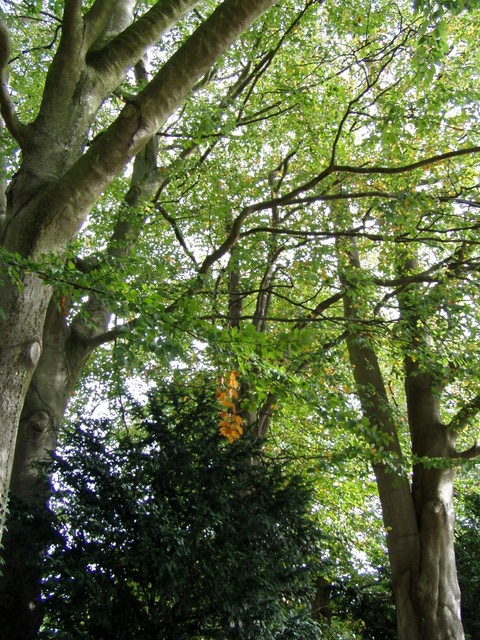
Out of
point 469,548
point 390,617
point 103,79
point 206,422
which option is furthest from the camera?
point 469,548

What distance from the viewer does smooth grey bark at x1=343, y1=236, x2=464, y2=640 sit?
6754mm

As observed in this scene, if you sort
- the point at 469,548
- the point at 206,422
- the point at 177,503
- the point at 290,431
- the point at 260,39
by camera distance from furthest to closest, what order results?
the point at 290,431, the point at 469,548, the point at 260,39, the point at 206,422, the point at 177,503

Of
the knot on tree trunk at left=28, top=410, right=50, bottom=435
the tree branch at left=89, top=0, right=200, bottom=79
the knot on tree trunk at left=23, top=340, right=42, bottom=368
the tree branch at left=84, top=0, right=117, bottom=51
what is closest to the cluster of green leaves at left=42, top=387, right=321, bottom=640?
the knot on tree trunk at left=28, top=410, right=50, bottom=435

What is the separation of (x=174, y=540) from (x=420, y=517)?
4.16m

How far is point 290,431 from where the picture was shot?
37.3ft

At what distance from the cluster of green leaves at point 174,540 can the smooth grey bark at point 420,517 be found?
5.55ft

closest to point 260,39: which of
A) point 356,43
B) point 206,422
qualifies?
point 356,43

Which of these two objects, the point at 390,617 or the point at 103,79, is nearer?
the point at 103,79

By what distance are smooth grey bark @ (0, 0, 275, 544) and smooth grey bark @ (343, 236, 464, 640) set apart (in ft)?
11.8

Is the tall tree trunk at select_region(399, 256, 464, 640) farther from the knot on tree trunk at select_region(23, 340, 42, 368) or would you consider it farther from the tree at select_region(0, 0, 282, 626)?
the knot on tree trunk at select_region(23, 340, 42, 368)

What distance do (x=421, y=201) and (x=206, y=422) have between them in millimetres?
3458

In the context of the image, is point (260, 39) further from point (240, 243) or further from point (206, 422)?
point (206, 422)

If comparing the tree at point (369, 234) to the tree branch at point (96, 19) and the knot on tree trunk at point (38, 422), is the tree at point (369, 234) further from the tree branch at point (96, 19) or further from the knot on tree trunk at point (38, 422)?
the tree branch at point (96, 19)

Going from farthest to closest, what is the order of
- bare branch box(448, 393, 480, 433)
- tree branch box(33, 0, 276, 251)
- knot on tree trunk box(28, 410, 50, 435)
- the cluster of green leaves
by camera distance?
1. bare branch box(448, 393, 480, 433)
2. knot on tree trunk box(28, 410, 50, 435)
3. the cluster of green leaves
4. tree branch box(33, 0, 276, 251)
